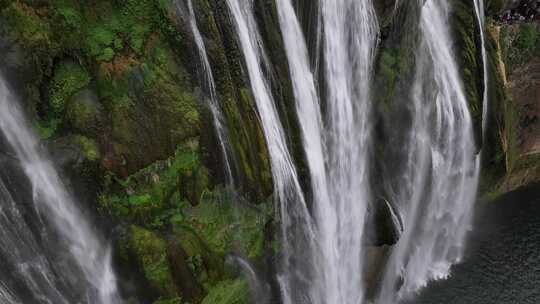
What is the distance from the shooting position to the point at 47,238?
758cm

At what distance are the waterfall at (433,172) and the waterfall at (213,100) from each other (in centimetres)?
556

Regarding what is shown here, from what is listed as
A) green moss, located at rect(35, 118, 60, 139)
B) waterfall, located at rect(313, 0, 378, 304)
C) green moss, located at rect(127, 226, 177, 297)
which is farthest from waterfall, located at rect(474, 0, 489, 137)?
green moss, located at rect(35, 118, 60, 139)

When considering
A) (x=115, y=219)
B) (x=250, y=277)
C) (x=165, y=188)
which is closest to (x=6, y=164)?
(x=115, y=219)

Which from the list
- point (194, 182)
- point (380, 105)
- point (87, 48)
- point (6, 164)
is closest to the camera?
point (6, 164)

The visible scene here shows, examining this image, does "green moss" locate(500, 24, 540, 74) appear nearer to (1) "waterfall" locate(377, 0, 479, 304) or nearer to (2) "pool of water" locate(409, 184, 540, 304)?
(1) "waterfall" locate(377, 0, 479, 304)

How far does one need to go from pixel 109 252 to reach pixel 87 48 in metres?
3.64

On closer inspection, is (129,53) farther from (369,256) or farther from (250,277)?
(369,256)

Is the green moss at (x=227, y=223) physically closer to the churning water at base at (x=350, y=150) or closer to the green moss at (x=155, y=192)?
the green moss at (x=155, y=192)

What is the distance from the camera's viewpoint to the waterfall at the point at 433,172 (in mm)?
12117

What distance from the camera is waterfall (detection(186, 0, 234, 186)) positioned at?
819 cm

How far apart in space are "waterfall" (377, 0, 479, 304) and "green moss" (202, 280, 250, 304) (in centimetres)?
460

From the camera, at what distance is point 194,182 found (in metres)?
8.81

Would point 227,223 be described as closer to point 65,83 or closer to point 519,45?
point 65,83

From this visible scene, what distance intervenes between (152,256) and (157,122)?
2501mm
